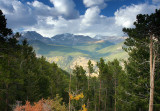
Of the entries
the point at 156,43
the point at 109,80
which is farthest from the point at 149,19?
the point at 109,80

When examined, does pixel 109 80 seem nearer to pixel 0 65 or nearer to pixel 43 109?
pixel 43 109

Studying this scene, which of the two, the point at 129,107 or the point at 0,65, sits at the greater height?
the point at 0,65

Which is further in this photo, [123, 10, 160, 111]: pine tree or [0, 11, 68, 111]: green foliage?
[0, 11, 68, 111]: green foliage

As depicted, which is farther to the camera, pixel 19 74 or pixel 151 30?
pixel 19 74

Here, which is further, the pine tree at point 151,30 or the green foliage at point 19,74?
the green foliage at point 19,74

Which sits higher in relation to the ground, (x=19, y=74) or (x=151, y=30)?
(x=151, y=30)

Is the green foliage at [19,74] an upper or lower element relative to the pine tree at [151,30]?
lower

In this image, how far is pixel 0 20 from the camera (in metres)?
9.98

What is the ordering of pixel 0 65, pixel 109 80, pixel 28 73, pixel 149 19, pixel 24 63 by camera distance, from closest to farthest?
pixel 0 65, pixel 149 19, pixel 28 73, pixel 24 63, pixel 109 80

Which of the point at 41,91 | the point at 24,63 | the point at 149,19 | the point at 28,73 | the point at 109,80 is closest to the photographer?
the point at 149,19

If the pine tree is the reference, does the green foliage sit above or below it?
below

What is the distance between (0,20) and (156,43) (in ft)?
47.6

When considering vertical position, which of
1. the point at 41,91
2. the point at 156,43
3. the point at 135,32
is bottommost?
the point at 41,91

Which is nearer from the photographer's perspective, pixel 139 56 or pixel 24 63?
pixel 139 56
